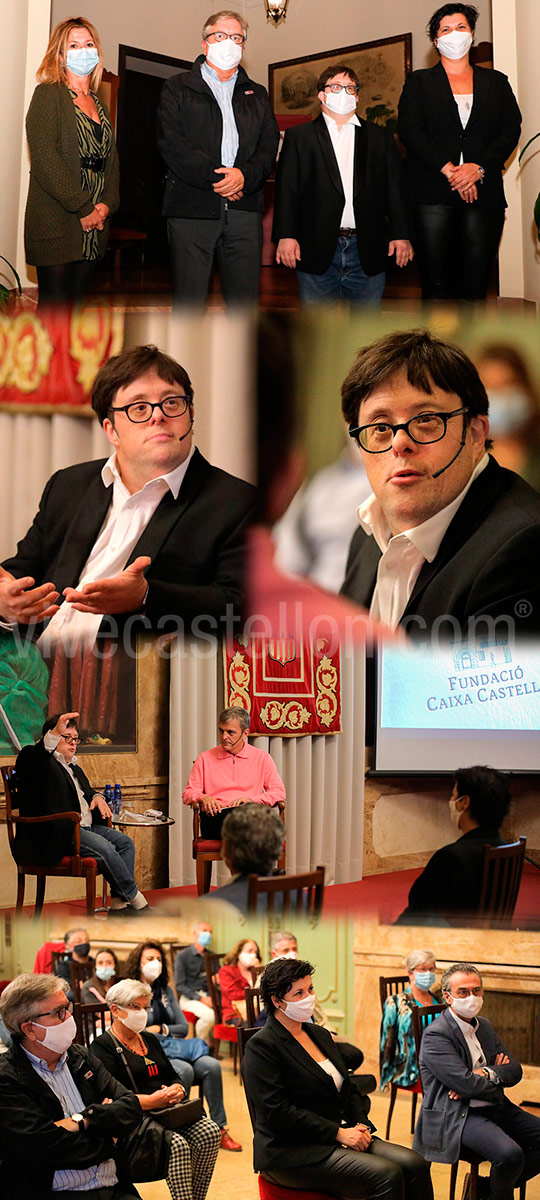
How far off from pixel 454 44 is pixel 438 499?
2057 mm

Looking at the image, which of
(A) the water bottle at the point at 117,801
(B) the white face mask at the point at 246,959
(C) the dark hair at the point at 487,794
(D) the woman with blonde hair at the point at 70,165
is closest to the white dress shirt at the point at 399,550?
(C) the dark hair at the point at 487,794

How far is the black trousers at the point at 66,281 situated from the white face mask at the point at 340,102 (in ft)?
4.13

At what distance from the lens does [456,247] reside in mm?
5320

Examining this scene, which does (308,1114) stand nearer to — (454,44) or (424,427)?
(424,427)

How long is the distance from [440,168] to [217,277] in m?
1.11

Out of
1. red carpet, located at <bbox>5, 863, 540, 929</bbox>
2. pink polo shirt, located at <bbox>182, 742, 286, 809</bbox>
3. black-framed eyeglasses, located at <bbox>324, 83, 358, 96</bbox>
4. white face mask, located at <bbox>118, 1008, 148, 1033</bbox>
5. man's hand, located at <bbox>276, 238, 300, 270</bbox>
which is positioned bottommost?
white face mask, located at <bbox>118, 1008, 148, 1033</bbox>

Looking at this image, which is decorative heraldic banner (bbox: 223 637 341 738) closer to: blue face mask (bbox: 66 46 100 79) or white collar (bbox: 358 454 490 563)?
white collar (bbox: 358 454 490 563)

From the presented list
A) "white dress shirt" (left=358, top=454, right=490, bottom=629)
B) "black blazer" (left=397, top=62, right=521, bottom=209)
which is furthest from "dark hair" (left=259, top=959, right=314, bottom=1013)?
"black blazer" (left=397, top=62, right=521, bottom=209)

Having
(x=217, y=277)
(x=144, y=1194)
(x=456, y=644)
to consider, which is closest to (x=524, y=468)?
(x=456, y=644)

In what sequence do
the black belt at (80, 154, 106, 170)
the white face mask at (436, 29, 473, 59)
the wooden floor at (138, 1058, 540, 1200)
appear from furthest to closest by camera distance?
the black belt at (80, 154, 106, 170), the white face mask at (436, 29, 473, 59), the wooden floor at (138, 1058, 540, 1200)

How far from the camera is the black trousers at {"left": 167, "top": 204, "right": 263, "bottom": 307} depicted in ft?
17.4

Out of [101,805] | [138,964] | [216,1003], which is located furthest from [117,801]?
[216,1003]

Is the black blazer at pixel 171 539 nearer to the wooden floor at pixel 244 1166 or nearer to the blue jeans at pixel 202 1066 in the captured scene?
the blue jeans at pixel 202 1066

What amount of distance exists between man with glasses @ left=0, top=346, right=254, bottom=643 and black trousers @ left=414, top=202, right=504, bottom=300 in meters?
Answer: 1.21
